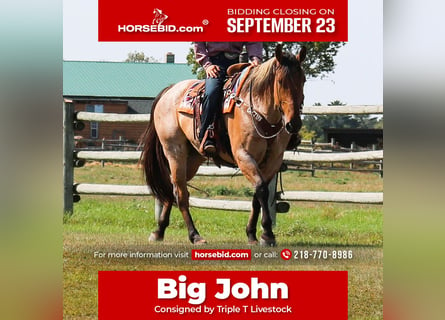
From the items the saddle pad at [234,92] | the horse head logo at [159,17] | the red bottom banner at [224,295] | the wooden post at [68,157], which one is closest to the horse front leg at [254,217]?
the saddle pad at [234,92]

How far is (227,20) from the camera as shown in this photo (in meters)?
5.61

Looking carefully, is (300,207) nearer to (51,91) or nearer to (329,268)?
(329,268)

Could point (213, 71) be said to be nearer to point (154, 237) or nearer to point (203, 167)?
point (154, 237)

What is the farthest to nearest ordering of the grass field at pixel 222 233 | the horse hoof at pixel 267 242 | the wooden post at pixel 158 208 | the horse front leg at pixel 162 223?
the wooden post at pixel 158 208 < the horse front leg at pixel 162 223 < the horse hoof at pixel 267 242 < the grass field at pixel 222 233

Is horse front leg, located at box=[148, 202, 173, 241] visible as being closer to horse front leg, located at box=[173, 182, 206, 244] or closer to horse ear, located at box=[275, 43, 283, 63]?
horse front leg, located at box=[173, 182, 206, 244]

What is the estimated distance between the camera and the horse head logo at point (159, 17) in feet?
18.4

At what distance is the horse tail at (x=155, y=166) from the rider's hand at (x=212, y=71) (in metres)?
0.82

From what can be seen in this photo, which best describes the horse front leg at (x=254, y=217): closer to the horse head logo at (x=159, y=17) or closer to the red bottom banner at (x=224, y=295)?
the red bottom banner at (x=224, y=295)

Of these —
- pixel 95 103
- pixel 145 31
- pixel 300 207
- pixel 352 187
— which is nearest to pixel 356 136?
pixel 352 187

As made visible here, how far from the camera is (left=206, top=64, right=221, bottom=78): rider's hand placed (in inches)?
259

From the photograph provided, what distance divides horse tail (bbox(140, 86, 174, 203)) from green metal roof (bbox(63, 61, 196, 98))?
0.39 m

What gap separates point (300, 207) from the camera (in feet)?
25.8

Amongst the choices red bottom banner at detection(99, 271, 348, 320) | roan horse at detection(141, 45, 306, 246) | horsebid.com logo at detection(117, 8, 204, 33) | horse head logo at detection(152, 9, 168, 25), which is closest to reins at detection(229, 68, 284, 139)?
roan horse at detection(141, 45, 306, 246)

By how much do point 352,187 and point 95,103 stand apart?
8.20 feet
